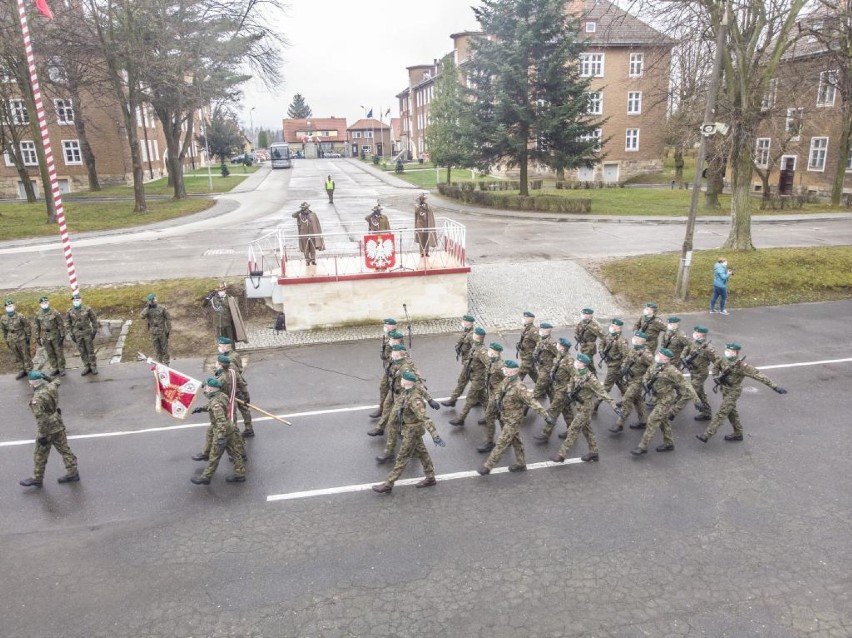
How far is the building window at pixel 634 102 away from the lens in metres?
51.1

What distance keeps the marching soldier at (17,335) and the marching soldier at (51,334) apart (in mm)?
344

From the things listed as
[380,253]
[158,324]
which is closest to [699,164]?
[380,253]

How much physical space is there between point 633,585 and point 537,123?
94.6 ft

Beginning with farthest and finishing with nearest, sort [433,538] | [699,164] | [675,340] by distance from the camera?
[699,164]
[675,340]
[433,538]

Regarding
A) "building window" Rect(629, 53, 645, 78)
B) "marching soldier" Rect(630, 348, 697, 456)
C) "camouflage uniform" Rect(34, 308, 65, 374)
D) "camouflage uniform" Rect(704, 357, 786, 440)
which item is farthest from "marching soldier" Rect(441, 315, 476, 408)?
"building window" Rect(629, 53, 645, 78)

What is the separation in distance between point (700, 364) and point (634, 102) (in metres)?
47.5

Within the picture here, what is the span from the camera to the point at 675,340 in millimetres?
10758

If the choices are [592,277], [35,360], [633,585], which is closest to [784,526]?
[633,585]

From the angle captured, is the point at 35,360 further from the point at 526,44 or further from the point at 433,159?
the point at 433,159

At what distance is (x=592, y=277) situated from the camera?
18.8 metres

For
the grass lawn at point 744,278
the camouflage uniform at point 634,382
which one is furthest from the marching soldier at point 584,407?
the grass lawn at point 744,278

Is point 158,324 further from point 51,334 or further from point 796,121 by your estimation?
point 796,121

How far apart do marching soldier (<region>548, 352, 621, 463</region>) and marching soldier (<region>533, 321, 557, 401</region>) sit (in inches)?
42.8

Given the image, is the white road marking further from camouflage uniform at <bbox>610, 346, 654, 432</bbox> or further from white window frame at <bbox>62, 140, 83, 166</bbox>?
white window frame at <bbox>62, 140, 83, 166</bbox>
